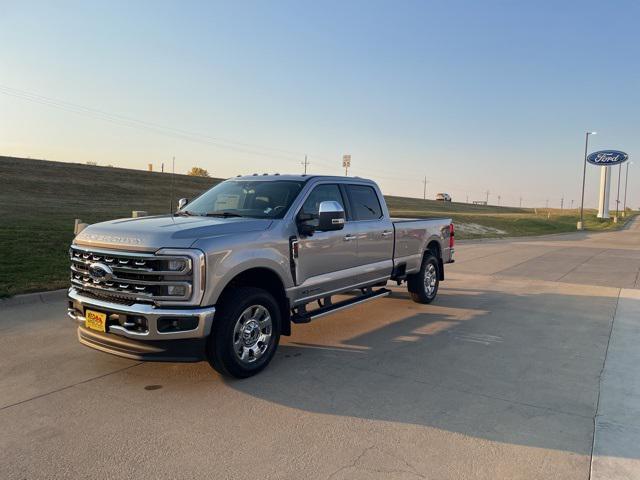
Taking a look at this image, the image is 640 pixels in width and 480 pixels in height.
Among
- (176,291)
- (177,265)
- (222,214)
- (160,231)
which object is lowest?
(176,291)

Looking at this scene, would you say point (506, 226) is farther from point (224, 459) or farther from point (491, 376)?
point (224, 459)

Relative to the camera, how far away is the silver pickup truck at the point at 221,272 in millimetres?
4324

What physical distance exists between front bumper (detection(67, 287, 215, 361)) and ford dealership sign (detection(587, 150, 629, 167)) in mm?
62225

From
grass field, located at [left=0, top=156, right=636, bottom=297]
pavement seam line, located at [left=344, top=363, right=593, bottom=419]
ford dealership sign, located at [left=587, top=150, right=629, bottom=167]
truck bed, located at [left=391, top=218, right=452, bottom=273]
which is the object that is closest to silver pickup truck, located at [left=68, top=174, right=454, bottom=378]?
pavement seam line, located at [left=344, top=363, right=593, bottom=419]

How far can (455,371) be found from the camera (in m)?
5.20

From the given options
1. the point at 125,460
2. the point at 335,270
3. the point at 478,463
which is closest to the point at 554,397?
the point at 478,463

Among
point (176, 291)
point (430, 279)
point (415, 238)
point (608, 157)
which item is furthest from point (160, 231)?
point (608, 157)

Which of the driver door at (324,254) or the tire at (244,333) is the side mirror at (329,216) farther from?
the tire at (244,333)

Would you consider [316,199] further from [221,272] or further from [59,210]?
[59,210]

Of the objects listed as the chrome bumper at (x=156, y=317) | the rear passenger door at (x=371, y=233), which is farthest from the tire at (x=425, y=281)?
the chrome bumper at (x=156, y=317)

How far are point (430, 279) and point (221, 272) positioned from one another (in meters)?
5.04

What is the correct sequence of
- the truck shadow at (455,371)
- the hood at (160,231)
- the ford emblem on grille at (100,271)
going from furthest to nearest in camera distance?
the ford emblem on grille at (100,271), the hood at (160,231), the truck shadow at (455,371)

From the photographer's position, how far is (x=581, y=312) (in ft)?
27.0

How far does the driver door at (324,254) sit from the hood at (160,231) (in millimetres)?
641
